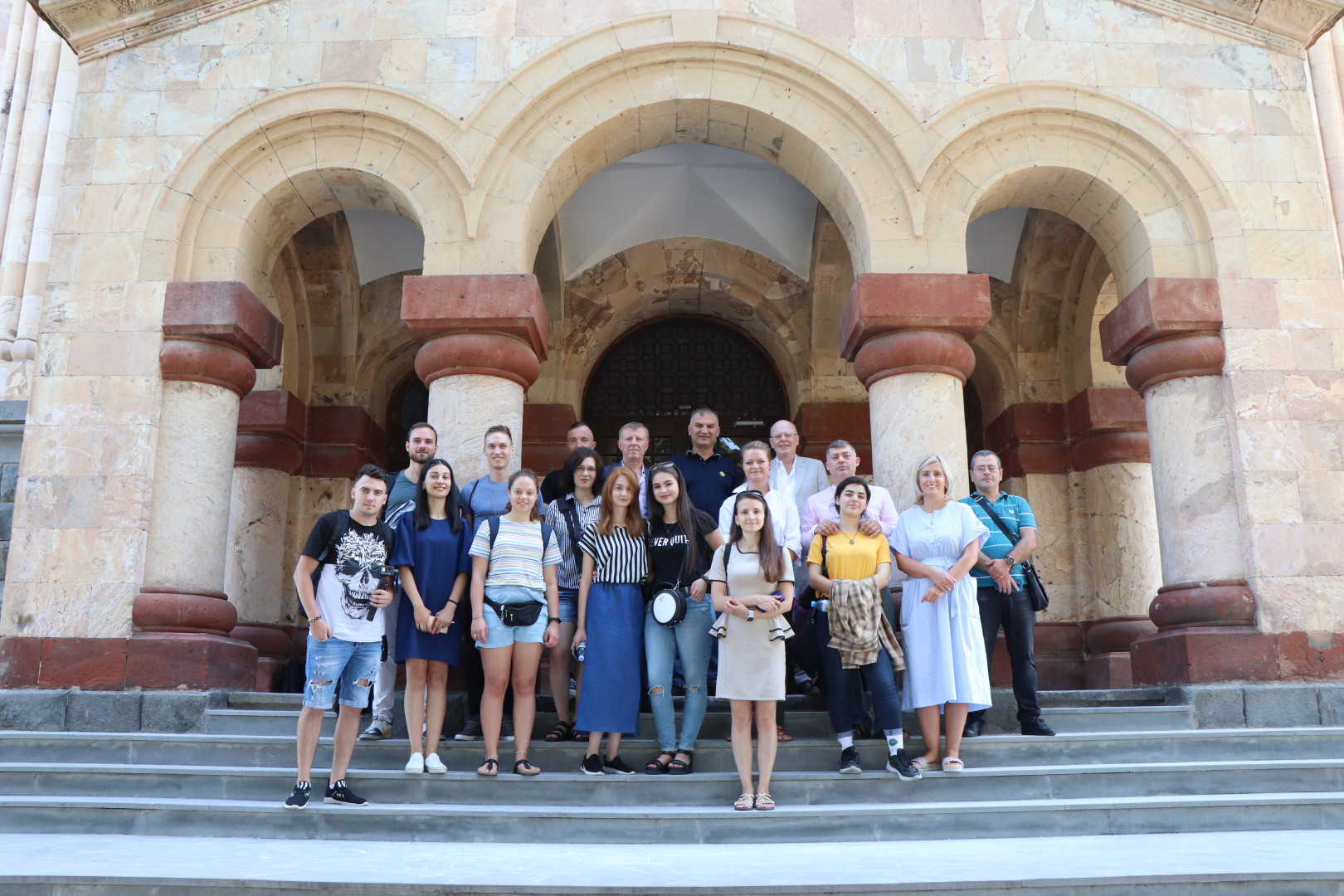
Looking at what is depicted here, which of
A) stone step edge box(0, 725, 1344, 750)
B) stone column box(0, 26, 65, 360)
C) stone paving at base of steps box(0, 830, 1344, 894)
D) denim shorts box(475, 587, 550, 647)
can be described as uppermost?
stone column box(0, 26, 65, 360)

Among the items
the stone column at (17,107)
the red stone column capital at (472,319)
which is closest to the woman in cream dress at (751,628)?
the red stone column capital at (472,319)

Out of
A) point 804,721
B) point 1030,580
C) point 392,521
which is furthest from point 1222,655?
point 392,521

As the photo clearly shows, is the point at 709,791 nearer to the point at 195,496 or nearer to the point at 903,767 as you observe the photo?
the point at 903,767

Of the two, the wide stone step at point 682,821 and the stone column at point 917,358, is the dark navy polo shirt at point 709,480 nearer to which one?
the stone column at point 917,358

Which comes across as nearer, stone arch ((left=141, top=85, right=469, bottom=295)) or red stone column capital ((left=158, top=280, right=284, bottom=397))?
red stone column capital ((left=158, top=280, right=284, bottom=397))

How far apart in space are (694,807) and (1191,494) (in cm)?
404

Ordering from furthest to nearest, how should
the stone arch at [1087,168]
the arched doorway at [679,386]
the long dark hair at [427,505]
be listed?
the arched doorway at [679,386], the stone arch at [1087,168], the long dark hair at [427,505]

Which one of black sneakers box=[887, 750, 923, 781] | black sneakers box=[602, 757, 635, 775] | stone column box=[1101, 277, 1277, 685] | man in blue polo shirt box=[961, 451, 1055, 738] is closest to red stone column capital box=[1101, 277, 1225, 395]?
stone column box=[1101, 277, 1277, 685]

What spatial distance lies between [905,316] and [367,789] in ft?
14.3

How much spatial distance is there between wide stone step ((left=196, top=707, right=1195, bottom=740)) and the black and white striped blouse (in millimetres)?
957

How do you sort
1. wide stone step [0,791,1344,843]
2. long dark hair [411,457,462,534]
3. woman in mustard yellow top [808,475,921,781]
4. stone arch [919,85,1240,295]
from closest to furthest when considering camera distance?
wide stone step [0,791,1344,843] < woman in mustard yellow top [808,475,921,781] < long dark hair [411,457,462,534] < stone arch [919,85,1240,295]

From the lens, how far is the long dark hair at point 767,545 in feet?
16.8

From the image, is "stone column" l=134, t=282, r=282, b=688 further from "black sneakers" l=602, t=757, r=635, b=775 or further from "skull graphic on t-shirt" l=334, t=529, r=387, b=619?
"black sneakers" l=602, t=757, r=635, b=775

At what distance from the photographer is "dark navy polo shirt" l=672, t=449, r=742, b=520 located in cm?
659
